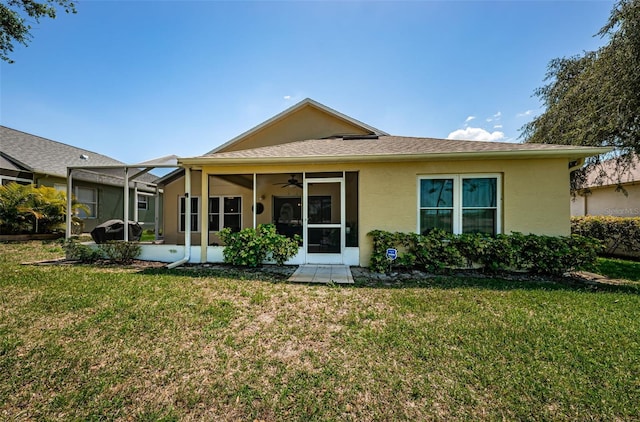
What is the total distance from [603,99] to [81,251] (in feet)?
51.2

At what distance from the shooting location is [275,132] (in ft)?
37.1

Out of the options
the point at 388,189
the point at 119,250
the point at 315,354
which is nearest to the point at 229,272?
the point at 119,250

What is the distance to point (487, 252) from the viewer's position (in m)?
5.88

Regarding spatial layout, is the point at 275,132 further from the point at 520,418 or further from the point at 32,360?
the point at 520,418

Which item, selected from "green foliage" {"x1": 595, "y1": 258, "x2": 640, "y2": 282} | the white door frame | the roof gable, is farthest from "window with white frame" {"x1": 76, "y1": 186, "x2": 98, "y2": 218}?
"green foliage" {"x1": 595, "y1": 258, "x2": 640, "y2": 282}

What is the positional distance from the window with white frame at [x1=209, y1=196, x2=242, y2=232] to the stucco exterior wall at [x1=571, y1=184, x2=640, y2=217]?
52.1ft

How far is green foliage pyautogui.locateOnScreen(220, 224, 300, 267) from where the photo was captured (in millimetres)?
A: 6441

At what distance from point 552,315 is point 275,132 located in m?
10.7

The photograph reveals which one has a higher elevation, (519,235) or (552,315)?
(519,235)

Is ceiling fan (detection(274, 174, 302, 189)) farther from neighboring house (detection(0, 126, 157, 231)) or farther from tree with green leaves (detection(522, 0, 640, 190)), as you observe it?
tree with green leaves (detection(522, 0, 640, 190))

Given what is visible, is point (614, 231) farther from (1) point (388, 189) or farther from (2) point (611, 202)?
(1) point (388, 189)

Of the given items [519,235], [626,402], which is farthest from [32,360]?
[519,235]

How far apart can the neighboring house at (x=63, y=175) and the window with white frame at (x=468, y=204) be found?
11214mm

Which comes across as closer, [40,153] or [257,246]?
[257,246]
